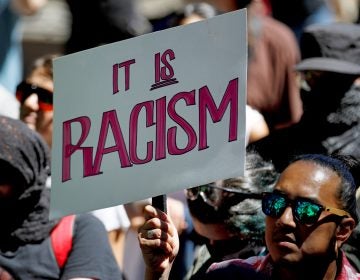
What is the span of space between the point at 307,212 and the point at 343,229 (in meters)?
0.16

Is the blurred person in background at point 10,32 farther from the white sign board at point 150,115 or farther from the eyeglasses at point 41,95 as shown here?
the white sign board at point 150,115

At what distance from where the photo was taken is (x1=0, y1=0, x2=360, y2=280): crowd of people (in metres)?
4.59

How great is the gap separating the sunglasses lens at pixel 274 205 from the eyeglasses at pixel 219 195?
0.75 meters

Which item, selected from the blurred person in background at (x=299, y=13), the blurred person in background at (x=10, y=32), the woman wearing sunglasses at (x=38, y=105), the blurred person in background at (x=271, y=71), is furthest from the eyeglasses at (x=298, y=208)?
the blurred person in background at (x=299, y=13)

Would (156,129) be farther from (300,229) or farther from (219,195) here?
(219,195)

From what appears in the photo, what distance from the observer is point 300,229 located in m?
4.57

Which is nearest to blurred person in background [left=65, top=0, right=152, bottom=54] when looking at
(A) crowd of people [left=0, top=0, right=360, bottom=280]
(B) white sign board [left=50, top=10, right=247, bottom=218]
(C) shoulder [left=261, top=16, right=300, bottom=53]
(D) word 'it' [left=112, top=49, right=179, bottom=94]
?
(A) crowd of people [left=0, top=0, right=360, bottom=280]

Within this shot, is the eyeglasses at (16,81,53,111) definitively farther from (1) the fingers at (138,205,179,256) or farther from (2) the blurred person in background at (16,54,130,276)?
(1) the fingers at (138,205,179,256)

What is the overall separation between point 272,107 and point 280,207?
2665 mm

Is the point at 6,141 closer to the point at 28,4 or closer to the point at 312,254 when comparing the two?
the point at 312,254

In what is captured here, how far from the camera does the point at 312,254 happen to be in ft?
15.0

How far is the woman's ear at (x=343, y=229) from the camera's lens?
462cm

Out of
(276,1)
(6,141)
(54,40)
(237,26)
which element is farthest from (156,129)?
(54,40)

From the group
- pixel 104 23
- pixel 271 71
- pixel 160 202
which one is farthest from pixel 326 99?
pixel 104 23
